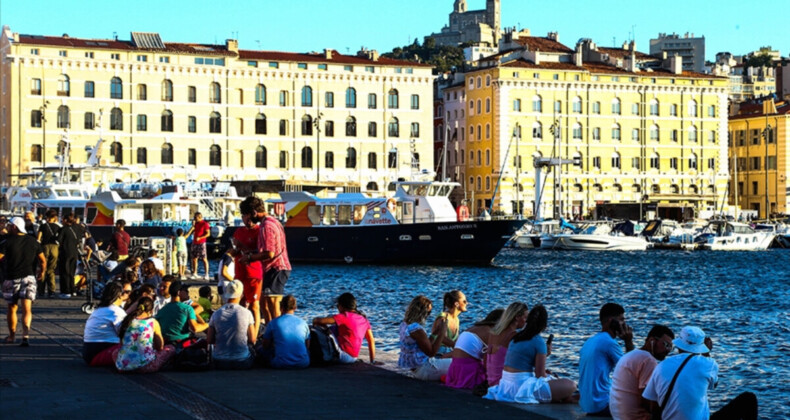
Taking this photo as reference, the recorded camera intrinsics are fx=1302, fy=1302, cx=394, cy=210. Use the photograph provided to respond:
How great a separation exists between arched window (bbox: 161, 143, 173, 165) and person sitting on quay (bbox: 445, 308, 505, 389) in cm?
7864

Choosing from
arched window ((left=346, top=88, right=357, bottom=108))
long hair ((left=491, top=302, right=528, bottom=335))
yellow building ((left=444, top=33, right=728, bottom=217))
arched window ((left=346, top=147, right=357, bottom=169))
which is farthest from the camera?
yellow building ((left=444, top=33, right=728, bottom=217))

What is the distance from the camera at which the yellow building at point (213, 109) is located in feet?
288

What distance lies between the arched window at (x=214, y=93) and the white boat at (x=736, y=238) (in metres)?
35.7

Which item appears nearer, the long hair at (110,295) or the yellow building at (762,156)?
the long hair at (110,295)

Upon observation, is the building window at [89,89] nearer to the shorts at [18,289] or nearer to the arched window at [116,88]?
the arched window at [116,88]

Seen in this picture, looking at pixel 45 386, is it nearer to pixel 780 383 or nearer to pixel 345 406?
pixel 345 406

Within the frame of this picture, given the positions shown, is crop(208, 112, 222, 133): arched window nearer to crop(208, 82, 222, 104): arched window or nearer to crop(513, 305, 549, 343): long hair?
crop(208, 82, 222, 104): arched window

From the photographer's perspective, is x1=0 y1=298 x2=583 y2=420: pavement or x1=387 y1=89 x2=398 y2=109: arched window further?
x1=387 y1=89 x2=398 y2=109: arched window

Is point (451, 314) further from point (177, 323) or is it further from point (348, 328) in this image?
point (177, 323)

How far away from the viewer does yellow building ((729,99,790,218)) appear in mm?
117500

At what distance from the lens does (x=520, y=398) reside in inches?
517

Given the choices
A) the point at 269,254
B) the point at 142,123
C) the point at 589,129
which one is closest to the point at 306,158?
the point at 142,123

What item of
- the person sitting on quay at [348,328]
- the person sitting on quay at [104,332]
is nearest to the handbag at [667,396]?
the person sitting on quay at [348,328]

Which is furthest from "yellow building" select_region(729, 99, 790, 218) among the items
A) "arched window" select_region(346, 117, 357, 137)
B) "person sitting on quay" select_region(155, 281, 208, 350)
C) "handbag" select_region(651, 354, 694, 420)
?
"handbag" select_region(651, 354, 694, 420)
